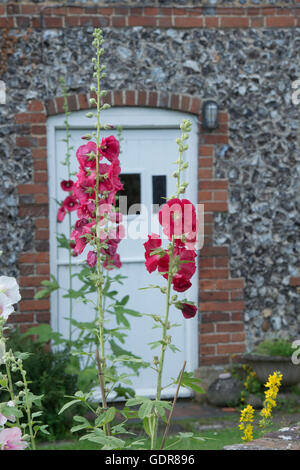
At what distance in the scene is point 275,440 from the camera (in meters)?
2.21

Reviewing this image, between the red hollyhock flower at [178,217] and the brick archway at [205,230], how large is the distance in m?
4.10

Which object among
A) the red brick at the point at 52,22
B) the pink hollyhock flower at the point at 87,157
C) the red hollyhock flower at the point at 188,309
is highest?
the red brick at the point at 52,22

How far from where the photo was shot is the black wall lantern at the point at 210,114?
19.3 ft

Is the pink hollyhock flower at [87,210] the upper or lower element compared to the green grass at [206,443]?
upper

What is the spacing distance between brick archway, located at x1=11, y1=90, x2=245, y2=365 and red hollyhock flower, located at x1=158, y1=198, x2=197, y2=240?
410 centimetres

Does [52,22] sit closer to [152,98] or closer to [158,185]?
[152,98]

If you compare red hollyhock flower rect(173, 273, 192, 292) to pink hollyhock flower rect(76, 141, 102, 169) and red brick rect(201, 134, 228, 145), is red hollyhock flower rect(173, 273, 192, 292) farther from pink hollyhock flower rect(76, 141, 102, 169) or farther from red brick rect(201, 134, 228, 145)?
red brick rect(201, 134, 228, 145)

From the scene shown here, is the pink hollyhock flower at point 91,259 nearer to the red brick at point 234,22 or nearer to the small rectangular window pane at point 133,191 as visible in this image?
the small rectangular window pane at point 133,191

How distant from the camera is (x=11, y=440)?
1.70m

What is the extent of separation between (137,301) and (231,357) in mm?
998

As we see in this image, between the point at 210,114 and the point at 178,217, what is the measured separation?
430cm

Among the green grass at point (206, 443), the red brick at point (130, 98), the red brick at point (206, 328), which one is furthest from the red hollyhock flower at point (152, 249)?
the red brick at point (206, 328)

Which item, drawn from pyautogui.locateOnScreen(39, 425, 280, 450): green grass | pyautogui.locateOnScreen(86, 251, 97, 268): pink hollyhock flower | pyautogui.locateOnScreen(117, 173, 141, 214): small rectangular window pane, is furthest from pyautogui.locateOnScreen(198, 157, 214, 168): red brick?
pyautogui.locateOnScreen(86, 251, 97, 268): pink hollyhock flower

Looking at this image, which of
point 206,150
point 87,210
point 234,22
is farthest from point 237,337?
point 87,210
